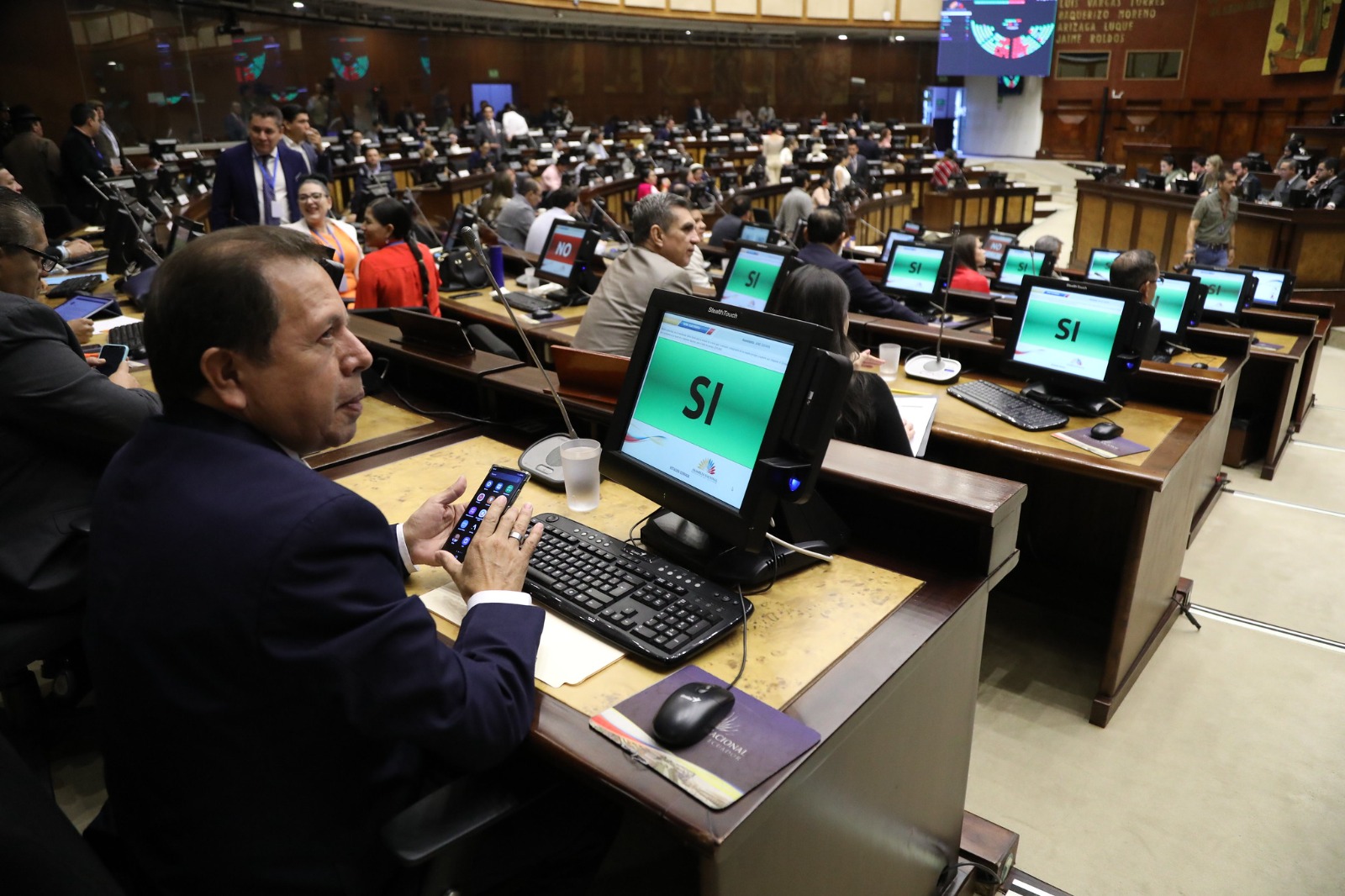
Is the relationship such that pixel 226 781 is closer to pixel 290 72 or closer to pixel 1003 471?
pixel 1003 471

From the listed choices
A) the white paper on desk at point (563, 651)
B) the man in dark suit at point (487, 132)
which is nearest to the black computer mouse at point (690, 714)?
the white paper on desk at point (563, 651)

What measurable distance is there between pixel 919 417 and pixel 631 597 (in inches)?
54.8

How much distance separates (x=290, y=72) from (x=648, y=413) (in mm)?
14446

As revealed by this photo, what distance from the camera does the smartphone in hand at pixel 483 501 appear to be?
58.1 inches

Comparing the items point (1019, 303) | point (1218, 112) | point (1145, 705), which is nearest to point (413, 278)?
point (1019, 303)

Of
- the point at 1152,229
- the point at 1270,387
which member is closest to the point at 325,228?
A: the point at 1270,387

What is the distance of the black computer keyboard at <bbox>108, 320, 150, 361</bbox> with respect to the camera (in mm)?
3121

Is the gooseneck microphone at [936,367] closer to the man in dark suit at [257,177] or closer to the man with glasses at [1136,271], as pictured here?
the man with glasses at [1136,271]

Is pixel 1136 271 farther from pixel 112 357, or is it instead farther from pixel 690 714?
pixel 112 357

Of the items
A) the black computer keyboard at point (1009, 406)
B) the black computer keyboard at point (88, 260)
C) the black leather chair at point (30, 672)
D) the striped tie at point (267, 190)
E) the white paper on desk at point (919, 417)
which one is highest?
the striped tie at point (267, 190)

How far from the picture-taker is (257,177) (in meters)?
4.58

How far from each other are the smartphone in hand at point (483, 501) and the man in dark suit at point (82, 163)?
19.6 ft

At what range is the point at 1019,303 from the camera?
120 inches

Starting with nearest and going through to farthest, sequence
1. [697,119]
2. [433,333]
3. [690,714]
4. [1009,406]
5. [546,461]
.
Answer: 1. [690,714]
2. [546,461]
3. [433,333]
4. [1009,406]
5. [697,119]
